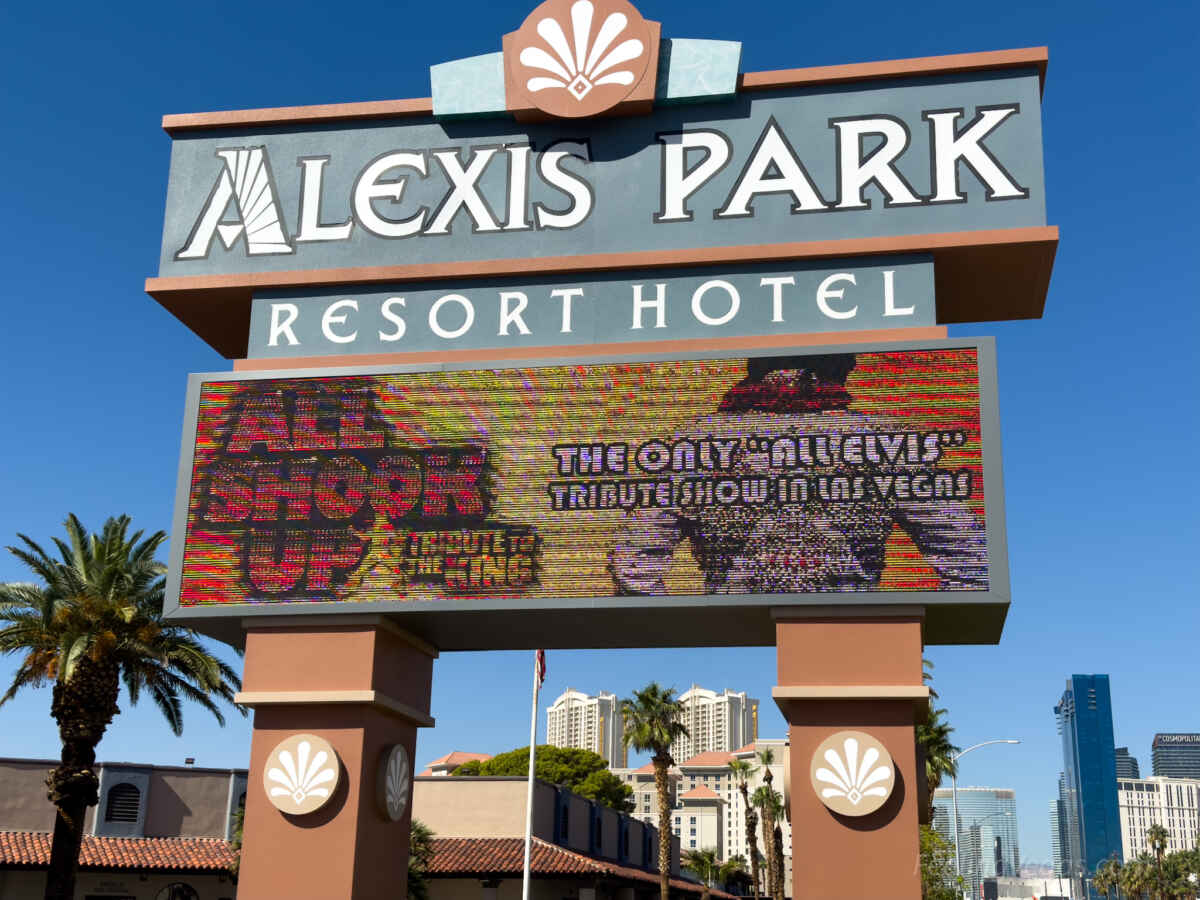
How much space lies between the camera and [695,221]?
22328 millimetres

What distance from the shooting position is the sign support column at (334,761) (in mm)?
20156

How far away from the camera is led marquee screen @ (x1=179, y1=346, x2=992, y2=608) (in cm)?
1944

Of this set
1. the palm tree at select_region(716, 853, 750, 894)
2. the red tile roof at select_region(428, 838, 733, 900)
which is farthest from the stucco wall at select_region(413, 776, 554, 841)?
the palm tree at select_region(716, 853, 750, 894)

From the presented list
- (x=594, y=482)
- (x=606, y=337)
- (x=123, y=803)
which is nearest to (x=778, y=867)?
(x=123, y=803)

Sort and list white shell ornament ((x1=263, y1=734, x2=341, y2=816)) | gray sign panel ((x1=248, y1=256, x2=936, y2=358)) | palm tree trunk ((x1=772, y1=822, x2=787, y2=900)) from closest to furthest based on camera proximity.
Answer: white shell ornament ((x1=263, y1=734, x2=341, y2=816))
gray sign panel ((x1=248, y1=256, x2=936, y2=358))
palm tree trunk ((x1=772, y1=822, x2=787, y2=900))

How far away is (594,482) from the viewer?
20.3m

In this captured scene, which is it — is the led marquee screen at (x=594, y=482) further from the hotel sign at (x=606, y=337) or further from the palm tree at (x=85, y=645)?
the palm tree at (x=85, y=645)

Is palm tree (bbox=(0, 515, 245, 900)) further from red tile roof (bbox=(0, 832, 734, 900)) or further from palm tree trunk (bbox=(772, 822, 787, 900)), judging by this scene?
palm tree trunk (bbox=(772, 822, 787, 900))

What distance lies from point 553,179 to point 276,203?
197 inches

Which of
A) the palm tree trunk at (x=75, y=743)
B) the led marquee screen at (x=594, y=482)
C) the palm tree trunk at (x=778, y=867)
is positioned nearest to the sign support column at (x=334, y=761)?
the led marquee screen at (x=594, y=482)

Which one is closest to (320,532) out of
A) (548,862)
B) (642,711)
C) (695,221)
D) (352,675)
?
(352,675)

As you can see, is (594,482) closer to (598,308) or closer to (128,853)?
(598,308)

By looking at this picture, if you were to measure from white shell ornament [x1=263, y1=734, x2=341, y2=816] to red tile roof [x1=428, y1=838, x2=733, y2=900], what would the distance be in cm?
2978

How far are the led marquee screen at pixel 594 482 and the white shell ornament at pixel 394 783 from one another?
109 inches
